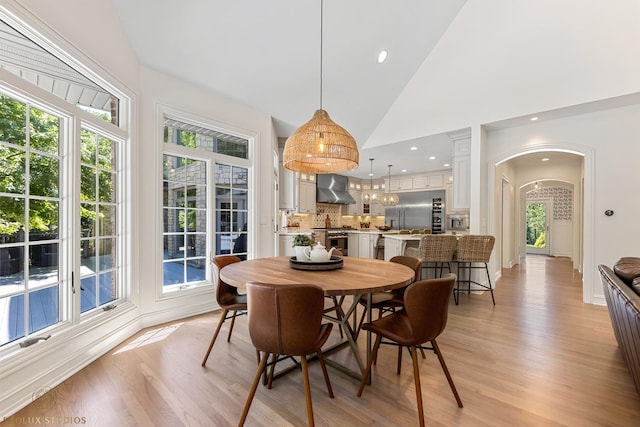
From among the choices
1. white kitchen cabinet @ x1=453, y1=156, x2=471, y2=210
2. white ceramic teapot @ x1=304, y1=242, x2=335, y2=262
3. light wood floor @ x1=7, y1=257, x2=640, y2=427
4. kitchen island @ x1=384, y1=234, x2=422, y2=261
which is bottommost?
light wood floor @ x1=7, y1=257, x2=640, y2=427

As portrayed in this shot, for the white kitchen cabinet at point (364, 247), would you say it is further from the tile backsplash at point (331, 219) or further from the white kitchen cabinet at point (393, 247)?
the tile backsplash at point (331, 219)

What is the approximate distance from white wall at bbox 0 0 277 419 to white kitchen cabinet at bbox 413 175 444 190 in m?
5.77

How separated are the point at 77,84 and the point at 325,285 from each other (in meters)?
2.55

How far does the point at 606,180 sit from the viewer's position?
3.91 metres

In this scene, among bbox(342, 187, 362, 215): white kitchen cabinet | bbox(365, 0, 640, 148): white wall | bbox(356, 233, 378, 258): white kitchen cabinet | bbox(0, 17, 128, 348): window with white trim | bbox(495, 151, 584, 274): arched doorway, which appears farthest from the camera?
bbox(342, 187, 362, 215): white kitchen cabinet

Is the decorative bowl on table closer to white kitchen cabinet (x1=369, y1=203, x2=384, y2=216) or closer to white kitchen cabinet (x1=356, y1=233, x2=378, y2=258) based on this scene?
white kitchen cabinet (x1=356, y1=233, x2=378, y2=258)

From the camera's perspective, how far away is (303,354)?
1.58 meters

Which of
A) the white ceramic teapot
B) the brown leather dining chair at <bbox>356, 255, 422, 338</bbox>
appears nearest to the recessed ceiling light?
the brown leather dining chair at <bbox>356, 255, 422, 338</bbox>

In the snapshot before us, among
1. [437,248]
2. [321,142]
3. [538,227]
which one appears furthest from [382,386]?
[538,227]

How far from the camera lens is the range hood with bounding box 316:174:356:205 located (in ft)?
26.6

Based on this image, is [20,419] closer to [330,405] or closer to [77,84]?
[330,405]

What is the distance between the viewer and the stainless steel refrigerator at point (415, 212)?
8.47 meters

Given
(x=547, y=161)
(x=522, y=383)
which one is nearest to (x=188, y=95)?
(x=522, y=383)

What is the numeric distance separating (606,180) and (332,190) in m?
5.70
